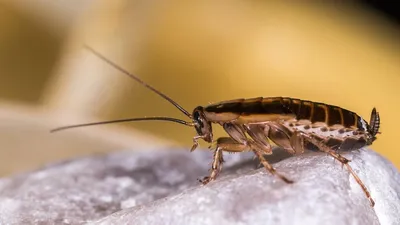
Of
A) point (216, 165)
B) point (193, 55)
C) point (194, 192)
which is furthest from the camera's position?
point (193, 55)

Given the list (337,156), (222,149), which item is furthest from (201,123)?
(337,156)

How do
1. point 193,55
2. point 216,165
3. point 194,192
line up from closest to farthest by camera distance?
point 194,192 < point 216,165 < point 193,55

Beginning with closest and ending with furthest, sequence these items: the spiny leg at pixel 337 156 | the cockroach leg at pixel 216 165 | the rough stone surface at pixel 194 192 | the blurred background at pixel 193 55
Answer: the rough stone surface at pixel 194 192 → the spiny leg at pixel 337 156 → the cockroach leg at pixel 216 165 → the blurred background at pixel 193 55

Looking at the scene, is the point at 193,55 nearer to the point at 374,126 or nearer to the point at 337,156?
the point at 374,126

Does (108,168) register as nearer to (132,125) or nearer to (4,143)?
→ (4,143)

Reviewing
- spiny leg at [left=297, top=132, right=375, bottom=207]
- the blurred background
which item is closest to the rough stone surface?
spiny leg at [left=297, top=132, right=375, bottom=207]

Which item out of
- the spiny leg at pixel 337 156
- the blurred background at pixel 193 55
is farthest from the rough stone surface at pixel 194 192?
the blurred background at pixel 193 55

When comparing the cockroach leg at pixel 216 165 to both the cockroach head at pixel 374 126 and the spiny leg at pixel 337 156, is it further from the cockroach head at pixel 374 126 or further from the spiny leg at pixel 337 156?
the cockroach head at pixel 374 126
